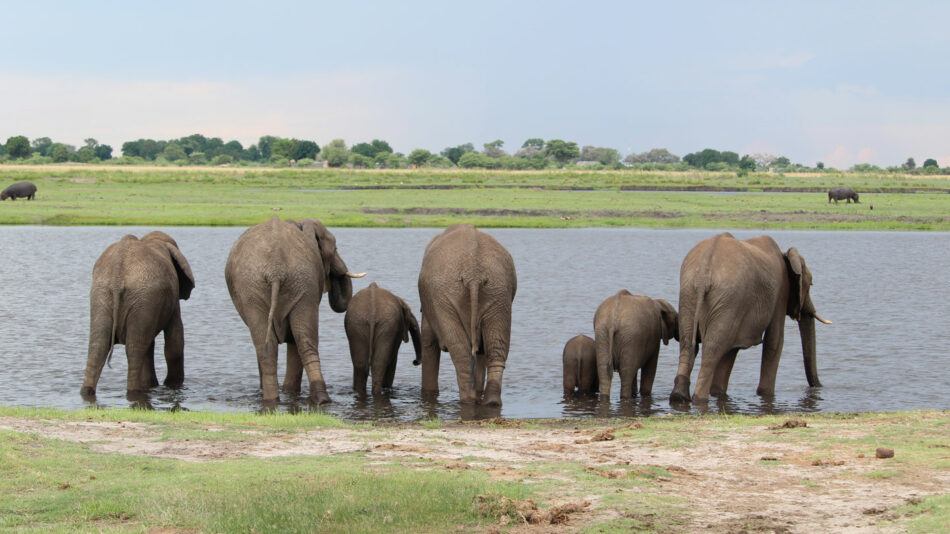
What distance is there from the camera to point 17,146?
452 feet

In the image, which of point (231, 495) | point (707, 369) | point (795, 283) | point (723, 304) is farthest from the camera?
point (795, 283)

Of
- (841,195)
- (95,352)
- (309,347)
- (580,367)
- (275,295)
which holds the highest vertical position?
(841,195)

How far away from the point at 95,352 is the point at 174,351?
1.46 metres

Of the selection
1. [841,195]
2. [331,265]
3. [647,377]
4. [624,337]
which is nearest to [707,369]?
[647,377]

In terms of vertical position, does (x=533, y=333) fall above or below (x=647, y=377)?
below

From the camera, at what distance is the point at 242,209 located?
49.1 m

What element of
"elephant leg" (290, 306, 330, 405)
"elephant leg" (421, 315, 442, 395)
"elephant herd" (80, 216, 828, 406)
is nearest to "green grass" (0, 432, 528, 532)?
"elephant herd" (80, 216, 828, 406)

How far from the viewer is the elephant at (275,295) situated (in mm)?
13594

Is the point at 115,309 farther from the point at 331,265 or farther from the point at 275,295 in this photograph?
the point at 331,265

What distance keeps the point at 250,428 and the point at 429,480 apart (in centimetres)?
322

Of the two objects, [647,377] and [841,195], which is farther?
[841,195]

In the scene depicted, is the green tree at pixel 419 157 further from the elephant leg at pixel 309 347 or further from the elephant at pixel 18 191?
the elephant leg at pixel 309 347

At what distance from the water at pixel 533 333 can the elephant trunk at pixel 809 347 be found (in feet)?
0.63

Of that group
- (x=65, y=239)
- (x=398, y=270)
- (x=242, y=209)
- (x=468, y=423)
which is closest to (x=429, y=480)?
(x=468, y=423)
